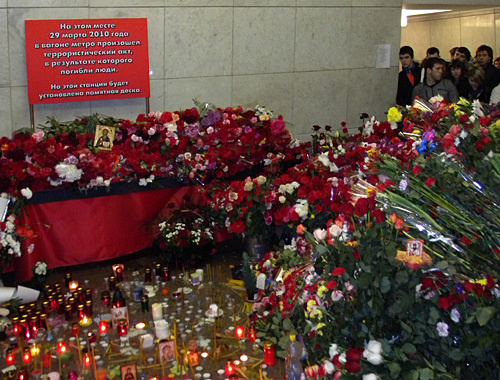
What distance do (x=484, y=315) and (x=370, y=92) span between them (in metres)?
6.48

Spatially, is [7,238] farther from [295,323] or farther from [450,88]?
[450,88]

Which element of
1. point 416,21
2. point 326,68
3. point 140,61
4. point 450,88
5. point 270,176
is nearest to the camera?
point 270,176

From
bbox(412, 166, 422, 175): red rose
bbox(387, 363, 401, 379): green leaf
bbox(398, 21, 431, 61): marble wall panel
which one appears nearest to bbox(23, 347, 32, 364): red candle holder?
bbox(412, 166, 422, 175): red rose

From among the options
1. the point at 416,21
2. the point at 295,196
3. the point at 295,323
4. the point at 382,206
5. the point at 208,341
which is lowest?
the point at 208,341

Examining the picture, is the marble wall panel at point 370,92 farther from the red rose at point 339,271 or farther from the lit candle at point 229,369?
the red rose at point 339,271

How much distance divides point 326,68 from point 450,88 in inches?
A: 55.8

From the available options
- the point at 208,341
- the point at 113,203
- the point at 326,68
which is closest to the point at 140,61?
the point at 113,203

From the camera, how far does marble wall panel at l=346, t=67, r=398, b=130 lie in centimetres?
812

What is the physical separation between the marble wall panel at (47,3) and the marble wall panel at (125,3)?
0.09m

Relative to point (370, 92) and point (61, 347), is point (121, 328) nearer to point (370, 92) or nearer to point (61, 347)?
point (61, 347)

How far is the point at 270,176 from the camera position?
5082 mm

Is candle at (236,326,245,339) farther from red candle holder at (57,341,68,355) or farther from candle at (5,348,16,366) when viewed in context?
candle at (5,348,16,366)

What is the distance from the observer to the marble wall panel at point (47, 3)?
5812mm

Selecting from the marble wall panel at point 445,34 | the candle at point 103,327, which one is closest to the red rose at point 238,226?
the candle at point 103,327
